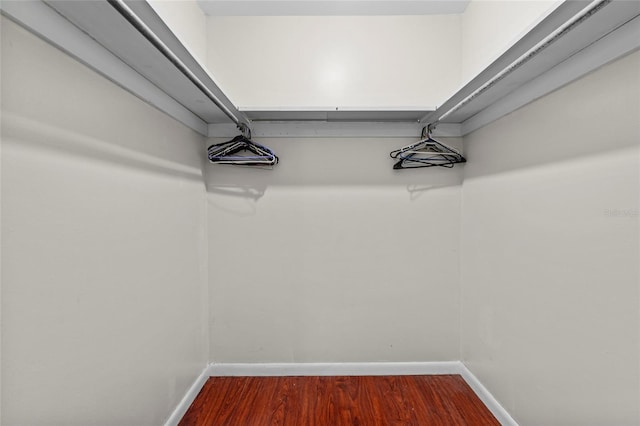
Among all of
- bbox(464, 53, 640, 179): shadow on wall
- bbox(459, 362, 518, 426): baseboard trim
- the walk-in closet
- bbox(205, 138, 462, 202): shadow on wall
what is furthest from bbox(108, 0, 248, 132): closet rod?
bbox(459, 362, 518, 426): baseboard trim

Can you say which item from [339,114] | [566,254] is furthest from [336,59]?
[566,254]

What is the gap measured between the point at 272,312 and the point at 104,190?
4.45 ft

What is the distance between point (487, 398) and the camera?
67.6 inches

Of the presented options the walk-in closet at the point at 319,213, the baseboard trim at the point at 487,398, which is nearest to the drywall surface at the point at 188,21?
the walk-in closet at the point at 319,213

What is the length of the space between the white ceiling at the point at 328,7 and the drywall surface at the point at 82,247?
42.3 inches

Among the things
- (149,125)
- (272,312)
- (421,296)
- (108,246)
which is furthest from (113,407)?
(421,296)

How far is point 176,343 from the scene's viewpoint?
1.61m

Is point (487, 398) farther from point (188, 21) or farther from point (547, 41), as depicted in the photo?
point (188, 21)

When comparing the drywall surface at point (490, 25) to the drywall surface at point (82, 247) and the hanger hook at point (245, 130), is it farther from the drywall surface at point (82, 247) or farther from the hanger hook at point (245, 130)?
the drywall surface at point (82, 247)

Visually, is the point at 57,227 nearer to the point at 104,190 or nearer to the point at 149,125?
the point at 104,190

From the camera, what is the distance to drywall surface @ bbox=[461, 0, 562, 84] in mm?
1393

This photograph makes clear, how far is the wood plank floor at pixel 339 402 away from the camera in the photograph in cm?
162

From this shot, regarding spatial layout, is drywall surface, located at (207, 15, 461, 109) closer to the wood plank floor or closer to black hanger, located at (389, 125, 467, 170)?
black hanger, located at (389, 125, 467, 170)

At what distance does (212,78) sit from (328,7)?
1226 millimetres
